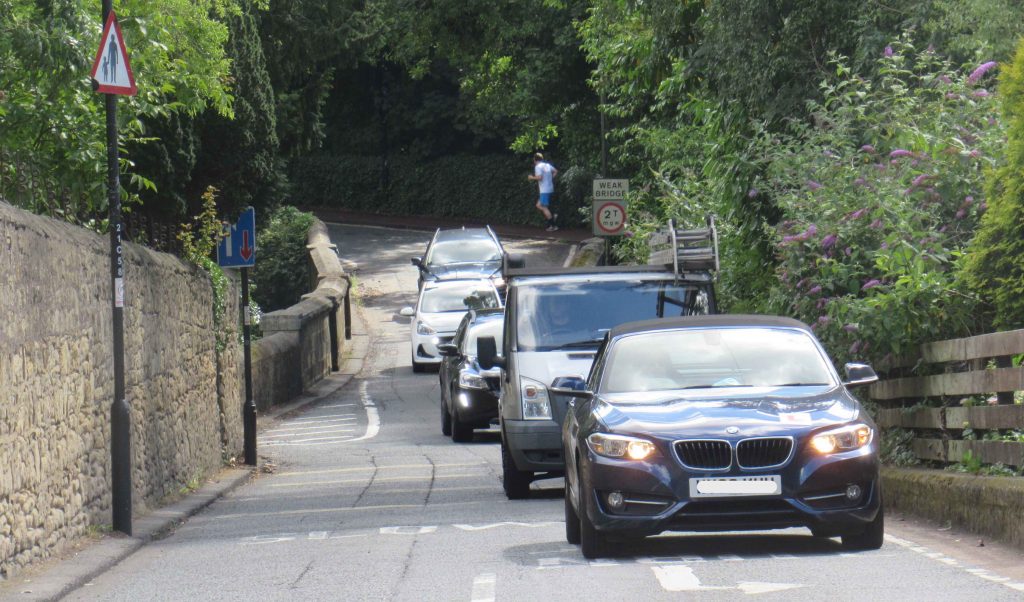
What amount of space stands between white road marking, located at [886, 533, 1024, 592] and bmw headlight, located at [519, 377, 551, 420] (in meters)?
3.87

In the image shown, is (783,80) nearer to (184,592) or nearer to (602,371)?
(602,371)

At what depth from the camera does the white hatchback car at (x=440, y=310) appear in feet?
110

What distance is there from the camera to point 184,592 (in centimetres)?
977

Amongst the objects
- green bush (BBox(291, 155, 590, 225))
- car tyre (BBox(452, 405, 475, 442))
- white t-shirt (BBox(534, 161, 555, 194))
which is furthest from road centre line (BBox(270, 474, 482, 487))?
green bush (BBox(291, 155, 590, 225))

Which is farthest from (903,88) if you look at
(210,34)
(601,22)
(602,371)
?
(601,22)

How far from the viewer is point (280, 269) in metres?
46.8

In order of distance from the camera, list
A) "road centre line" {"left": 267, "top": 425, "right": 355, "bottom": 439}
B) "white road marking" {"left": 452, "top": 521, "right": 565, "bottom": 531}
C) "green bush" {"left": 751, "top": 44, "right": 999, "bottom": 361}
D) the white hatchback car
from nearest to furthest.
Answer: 1. "white road marking" {"left": 452, "top": 521, "right": 565, "bottom": 531}
2. "green bush" {"left": 751, "top": 44, "right": 999, "bottom": 361}
3. "road centre line" {"left": 267, "top": 425, "right": 355, "bottom": 439}
4. the white hatchback car

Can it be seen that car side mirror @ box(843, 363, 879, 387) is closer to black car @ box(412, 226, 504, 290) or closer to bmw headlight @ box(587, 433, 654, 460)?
bmw headlight @ box(587, 433, 654, 460)

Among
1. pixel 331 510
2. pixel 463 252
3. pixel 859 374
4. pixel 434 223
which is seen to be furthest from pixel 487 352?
pixel 434 223

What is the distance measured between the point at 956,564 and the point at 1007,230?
10.1 feet

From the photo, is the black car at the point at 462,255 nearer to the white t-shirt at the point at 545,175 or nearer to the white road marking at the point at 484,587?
the white t-shirt at the point at 545,175

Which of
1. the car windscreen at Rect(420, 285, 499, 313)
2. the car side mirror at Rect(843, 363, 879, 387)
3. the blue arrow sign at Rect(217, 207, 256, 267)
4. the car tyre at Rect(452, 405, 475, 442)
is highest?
the blue arrow sign at Rect(217, 207, 256, 267)

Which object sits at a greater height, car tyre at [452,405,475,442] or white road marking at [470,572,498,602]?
white road marking at [470,572,498,602]

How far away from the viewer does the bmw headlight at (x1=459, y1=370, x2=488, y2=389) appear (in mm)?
21297
